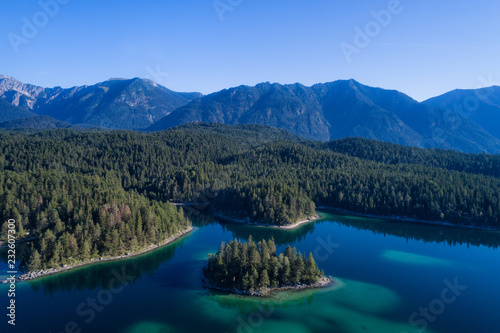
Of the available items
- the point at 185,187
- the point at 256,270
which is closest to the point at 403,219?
the point at 256,270

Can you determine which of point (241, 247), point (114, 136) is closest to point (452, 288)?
point (241, 247)

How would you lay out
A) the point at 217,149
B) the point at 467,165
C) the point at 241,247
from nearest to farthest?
1. the point at 241,247
2. the point at 467,165
3. the point at 217,149

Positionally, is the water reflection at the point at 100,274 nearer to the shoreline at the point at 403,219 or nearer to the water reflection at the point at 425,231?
the water reflection at the point at 425,231

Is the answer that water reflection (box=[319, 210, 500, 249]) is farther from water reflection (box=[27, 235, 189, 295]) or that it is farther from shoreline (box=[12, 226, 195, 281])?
water reflection (box=[27, 235, 189, 295])

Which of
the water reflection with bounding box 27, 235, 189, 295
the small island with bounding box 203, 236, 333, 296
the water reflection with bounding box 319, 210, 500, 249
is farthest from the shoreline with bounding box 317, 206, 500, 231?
the water reflection with bounding box 27, 235, 189, 295

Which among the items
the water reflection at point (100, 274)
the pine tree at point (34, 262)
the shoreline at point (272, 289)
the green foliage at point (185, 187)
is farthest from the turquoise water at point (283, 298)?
the green foliage at point (185, 187)

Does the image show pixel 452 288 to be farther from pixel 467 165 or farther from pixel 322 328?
pixel 467 165
